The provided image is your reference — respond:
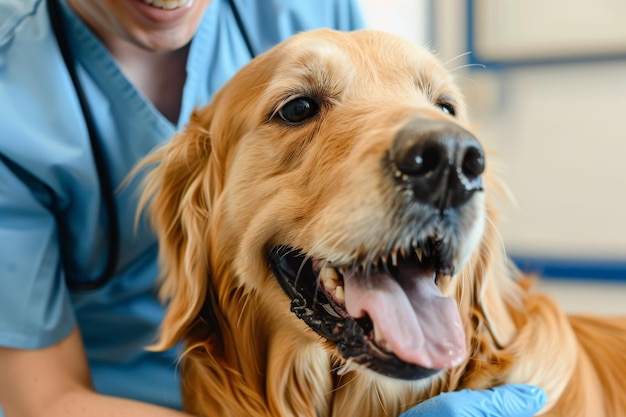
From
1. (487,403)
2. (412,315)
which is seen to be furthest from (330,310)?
(487,403)

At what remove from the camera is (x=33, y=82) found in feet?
3.98

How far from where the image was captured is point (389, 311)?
2.75 feet

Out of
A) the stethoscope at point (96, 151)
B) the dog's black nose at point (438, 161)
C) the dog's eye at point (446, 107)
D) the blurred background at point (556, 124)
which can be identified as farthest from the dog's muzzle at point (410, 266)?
the blurred background at point (556, 124)

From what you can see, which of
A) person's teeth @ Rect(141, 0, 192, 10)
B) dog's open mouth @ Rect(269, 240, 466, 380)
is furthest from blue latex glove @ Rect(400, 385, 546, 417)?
person's teeth @ Rect(141, 0, 192, 10)

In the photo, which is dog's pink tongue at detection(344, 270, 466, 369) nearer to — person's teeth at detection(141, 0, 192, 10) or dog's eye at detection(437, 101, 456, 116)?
dog's eye at detection(437, 101, 456, 116)

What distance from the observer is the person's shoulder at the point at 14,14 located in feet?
4.02

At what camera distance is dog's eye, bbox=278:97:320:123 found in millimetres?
1021

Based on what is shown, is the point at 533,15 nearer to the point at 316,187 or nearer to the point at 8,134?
the point at 316,187

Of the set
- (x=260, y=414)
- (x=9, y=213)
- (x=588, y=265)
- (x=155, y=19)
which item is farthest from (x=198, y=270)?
(x=588, y=265)

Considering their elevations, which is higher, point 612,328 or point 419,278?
point 419,278

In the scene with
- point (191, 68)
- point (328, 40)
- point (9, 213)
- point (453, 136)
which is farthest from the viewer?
point (191, 68)

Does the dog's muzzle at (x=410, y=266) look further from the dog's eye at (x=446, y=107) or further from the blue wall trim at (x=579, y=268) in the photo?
the blue wall trim at (x=579, y=268)

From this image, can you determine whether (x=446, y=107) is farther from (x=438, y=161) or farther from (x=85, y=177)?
(x=85, y=177)

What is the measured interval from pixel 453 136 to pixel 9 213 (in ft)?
2.88
